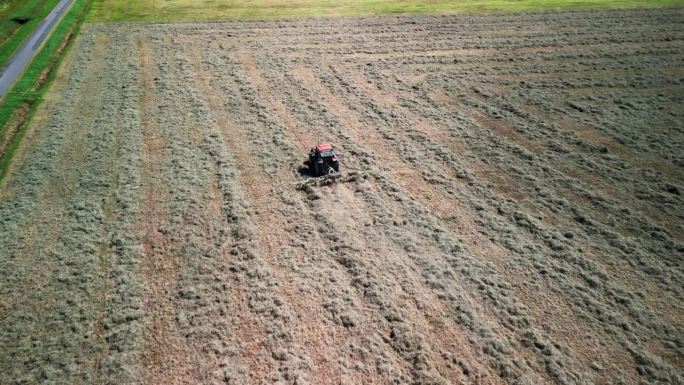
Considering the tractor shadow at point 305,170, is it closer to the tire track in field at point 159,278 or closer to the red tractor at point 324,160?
the red tractor at point 324,160

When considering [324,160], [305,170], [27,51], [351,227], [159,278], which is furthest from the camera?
[27,51]

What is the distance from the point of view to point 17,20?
32.2 meters

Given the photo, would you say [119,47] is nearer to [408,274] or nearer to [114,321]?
[114,321]

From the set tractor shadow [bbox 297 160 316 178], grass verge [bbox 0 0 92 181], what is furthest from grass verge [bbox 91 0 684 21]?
tractor shadow [bbox 297 160 316 178]

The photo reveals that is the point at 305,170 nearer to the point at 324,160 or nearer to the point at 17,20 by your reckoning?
the point at 324,160

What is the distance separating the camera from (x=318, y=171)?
15047mm

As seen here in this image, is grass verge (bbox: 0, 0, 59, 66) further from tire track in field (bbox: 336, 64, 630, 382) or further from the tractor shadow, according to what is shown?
tire track in field (bbox: 336, 64, 630, 382)

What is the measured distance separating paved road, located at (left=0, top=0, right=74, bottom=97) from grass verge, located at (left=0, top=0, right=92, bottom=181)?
48 centimetres

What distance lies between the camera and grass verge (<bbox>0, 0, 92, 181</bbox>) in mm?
17391

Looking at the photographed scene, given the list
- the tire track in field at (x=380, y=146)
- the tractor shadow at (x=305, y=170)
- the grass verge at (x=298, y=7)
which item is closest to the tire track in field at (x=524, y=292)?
the tire track in field at (x=380, y=146)

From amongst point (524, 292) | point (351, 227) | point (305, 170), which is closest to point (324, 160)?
point (305, 170)

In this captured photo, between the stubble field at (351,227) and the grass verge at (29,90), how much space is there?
71 centimetres

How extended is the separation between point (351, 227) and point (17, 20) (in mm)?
33582

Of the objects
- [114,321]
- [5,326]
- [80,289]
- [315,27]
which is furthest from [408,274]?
[315,27]
